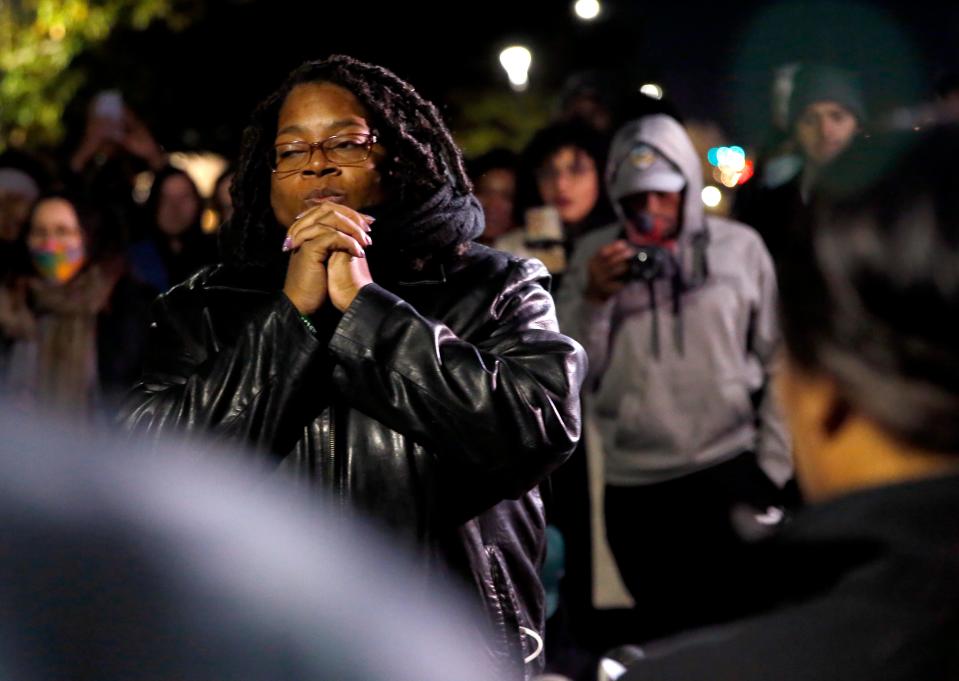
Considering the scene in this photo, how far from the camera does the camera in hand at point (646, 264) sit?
20.6 ft

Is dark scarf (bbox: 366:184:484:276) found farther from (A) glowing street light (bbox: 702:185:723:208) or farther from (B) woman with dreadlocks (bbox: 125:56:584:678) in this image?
(A) glowing street light (bbox: 702:185:723:208)

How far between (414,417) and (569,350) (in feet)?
1.39

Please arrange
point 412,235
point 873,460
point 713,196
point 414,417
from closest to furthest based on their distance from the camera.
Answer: point 873,460 < point 414,417 < point 412,235 < point 713,196

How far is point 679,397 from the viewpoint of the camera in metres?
6.21

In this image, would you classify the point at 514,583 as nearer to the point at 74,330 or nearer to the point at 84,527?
the point at 84,527

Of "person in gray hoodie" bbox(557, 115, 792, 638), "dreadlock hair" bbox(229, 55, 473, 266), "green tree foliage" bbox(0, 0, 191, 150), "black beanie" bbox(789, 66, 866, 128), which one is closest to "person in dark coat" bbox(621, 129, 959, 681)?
"dreadlock hair" bbox(229, 55, 473, 266)

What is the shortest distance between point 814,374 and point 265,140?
98.8 inches

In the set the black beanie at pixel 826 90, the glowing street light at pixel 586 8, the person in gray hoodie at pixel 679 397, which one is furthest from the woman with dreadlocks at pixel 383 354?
the glowing street light at pixel 586 8

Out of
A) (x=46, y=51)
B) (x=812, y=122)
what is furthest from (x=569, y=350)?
(x=46, y=51)

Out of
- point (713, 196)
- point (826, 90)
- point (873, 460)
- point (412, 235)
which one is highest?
point (713, 196)

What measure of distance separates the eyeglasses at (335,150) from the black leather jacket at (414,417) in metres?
0.38

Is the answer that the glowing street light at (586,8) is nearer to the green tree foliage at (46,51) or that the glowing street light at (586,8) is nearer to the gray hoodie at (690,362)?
the green tree foliage at (46,51)

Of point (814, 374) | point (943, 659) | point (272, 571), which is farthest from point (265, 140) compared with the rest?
point (943, 659)

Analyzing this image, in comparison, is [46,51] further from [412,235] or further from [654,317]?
[412,235]
